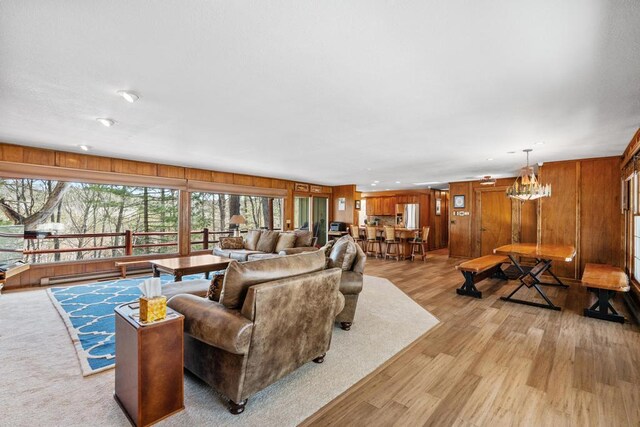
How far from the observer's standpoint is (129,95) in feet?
8.79

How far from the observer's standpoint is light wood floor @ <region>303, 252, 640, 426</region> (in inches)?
74.6

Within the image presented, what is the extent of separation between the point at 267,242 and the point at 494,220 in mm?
6454

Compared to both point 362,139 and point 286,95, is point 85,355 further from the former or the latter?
point 362,139

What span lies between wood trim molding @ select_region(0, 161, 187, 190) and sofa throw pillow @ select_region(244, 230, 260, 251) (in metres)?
1.87

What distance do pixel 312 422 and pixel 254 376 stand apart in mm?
460

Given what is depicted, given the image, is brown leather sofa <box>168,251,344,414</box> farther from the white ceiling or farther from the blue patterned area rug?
the white ceiling

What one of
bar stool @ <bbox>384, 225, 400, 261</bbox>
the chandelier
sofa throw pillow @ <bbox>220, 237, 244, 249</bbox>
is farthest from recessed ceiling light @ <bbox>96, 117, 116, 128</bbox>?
bar stool @ <bbox>384, 225, 400, 261</bbox>

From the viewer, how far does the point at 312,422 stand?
1.82m

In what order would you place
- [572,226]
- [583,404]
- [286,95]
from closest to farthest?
[583,404] → [286,95] → [572,226]

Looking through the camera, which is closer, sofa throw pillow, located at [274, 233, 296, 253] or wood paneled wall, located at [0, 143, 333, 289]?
wood paneled wall, located at [0, 143, 333, 289]

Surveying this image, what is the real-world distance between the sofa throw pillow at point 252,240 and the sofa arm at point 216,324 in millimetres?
4671

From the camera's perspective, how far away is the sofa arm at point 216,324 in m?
1.77

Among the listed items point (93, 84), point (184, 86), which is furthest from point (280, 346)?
point (93, 84)

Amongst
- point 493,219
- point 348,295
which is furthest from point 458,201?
point 348,295
